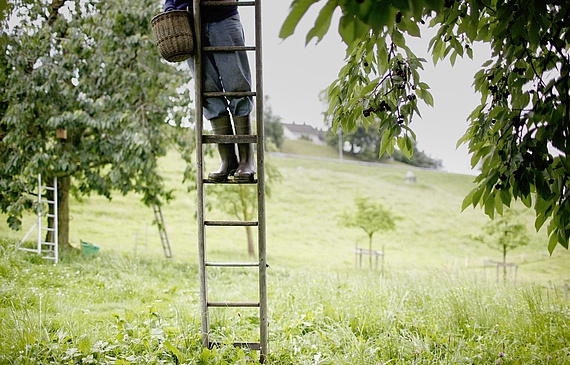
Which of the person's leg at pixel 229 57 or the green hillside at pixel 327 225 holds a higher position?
the person's leg at pixel 229 57

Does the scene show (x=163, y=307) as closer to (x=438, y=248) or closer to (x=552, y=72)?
(x=552, y=72)

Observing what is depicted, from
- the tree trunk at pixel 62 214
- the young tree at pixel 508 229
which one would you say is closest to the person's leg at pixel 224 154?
the tree trunk at pixel 62 214

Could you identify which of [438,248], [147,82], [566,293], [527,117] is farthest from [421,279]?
[438,248]

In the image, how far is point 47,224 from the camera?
6.19m

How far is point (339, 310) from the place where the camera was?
3.11 meters

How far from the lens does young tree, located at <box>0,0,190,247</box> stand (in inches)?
199

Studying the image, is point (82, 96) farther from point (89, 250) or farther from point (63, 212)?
point (89, 250)

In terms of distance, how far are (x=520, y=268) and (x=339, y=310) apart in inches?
309

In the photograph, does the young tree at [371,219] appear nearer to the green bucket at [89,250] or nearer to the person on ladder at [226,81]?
the green bucket at [89,250]

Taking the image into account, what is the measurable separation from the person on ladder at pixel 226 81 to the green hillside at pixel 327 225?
3456 mm

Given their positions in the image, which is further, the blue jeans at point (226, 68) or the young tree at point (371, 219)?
the young tree at point (371, 219)

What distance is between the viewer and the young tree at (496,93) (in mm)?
922

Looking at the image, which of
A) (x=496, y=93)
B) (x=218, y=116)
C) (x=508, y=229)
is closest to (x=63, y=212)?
(x=218, y=116)

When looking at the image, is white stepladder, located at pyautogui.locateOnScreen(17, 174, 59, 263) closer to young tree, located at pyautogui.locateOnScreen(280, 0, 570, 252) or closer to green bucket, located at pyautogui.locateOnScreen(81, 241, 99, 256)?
green bucket, located at pyautogui.locateOnScreen(81, 241, 99, 256)
